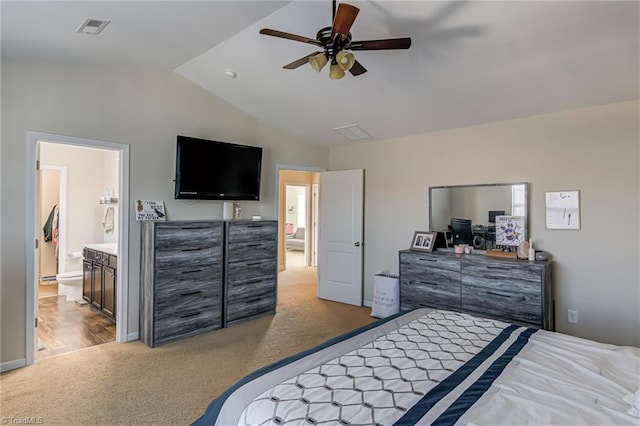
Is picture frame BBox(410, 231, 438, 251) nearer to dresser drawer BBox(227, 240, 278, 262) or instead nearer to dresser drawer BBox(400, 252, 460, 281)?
dresser drawer BBox(400, 252, 460, 281)

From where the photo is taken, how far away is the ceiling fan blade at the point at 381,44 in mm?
2168

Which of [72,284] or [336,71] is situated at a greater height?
[336,71]

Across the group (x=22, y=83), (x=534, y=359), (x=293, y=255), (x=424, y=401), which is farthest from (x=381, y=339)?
(x=293, y=255)

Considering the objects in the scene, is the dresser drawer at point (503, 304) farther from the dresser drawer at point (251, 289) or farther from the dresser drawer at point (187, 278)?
the dresser drawer at point (187, 278)

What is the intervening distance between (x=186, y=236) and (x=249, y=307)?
4.09 feet

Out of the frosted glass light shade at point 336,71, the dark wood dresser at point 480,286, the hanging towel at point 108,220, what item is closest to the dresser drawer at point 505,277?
the dark wood dresser at point 480,286

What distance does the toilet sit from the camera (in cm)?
499

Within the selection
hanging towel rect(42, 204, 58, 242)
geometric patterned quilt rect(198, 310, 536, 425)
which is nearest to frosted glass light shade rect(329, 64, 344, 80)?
geometric patterned quilt rect(198, 310, 536, 425)

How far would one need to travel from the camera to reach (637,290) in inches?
128

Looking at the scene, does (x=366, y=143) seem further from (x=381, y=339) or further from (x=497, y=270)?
(x=381, y=339)

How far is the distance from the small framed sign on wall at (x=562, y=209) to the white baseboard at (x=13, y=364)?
17.2ft

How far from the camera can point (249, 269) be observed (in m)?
4.38

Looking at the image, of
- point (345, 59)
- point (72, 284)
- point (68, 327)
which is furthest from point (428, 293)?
point (72, 284)

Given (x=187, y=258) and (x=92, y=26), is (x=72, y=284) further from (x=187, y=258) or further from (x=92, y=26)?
(x=92, y=26)
